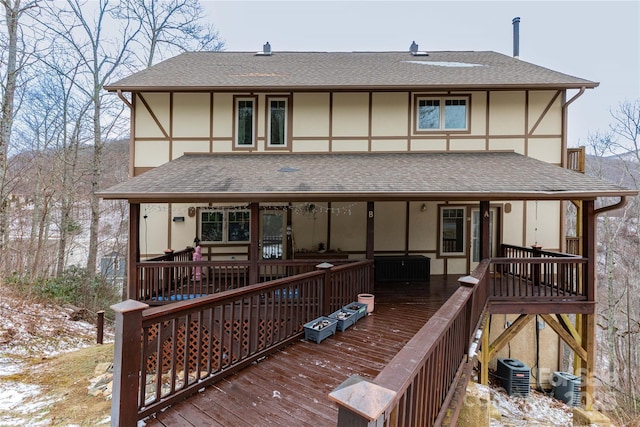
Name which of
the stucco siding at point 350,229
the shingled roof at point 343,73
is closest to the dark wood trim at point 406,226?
the stucco siding at point 350,229

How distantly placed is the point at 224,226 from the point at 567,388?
9.86 meters

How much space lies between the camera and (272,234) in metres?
8.91

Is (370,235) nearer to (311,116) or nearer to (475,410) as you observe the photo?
(475,410)

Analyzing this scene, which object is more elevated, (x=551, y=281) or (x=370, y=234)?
(x=370, y=234)

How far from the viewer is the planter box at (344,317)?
4.79m

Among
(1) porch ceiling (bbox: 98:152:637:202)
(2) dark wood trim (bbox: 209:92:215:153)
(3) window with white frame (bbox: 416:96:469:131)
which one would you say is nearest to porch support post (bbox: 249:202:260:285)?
(1) porch ceiling (bbox: 98:152:637:202)

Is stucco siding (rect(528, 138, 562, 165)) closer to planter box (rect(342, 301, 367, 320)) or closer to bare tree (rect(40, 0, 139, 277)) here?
planter box (rect(342, 301, 367, 320))

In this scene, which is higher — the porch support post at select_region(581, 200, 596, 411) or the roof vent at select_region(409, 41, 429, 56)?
the roof vent at select_region(409, 41, 429, 56)

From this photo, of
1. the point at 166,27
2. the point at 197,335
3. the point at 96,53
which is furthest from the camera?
the point at 166,27

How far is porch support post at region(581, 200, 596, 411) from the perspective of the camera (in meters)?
5.91

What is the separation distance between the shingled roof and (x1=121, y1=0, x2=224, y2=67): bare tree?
4.71m

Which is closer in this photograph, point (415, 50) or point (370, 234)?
point (370, 234)

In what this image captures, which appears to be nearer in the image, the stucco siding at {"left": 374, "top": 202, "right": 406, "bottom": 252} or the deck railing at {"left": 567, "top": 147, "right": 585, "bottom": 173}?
the deck railing at {"left": 567, "top": 147, "right": 585, "bottom": 173}

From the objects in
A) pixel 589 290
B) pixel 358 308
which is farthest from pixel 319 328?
pixel 589 290
